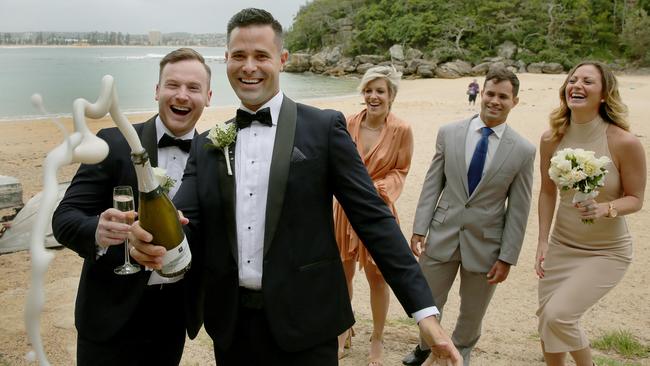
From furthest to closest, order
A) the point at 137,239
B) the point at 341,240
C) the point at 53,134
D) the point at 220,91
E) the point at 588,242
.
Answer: the point at 220,91 < the point at 53,134 < the point at 341,240 < the point at 588,242 < the point at 137,239

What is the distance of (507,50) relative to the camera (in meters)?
59.2

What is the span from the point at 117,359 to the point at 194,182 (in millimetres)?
984

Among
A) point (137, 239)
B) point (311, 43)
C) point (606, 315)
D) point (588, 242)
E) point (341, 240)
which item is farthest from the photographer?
point (311, 43)

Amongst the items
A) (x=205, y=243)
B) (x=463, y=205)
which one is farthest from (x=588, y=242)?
(x=205, y=243)

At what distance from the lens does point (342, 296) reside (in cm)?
246

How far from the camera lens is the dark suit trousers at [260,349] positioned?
235 centimetres

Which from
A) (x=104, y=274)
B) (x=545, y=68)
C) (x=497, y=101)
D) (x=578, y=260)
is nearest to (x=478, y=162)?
(x=497, y=101)

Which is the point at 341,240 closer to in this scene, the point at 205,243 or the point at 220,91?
the point at 205,243

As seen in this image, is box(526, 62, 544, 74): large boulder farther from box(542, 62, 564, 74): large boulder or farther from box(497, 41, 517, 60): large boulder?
box(497, 41, 517, 60): large boulder

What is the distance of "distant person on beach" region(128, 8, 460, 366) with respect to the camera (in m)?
2.29

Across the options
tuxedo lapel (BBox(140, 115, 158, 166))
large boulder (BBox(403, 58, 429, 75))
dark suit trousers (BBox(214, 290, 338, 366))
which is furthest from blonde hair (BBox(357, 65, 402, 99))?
large boulder (BBox(403, 58, 429, 75))

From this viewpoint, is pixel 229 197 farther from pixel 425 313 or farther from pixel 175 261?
pixel 425 313

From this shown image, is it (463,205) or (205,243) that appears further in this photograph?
(463,205)

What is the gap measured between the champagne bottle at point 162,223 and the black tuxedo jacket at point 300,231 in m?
0.35
